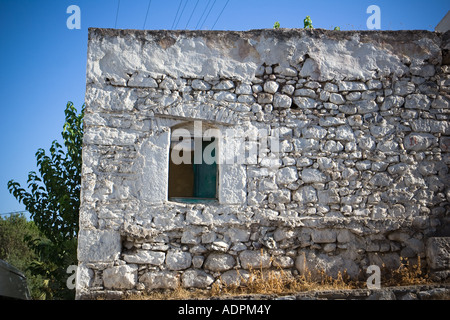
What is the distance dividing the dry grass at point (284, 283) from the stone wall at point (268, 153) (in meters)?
0.10

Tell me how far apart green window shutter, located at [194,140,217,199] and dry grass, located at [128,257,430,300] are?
1204mm

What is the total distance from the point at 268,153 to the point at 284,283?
5.65 ft

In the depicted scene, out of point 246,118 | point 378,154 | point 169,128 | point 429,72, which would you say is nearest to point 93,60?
point 169,128

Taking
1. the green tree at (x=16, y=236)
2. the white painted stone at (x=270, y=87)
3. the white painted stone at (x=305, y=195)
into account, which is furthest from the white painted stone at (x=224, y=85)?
the green tree at (x=16, y=236)

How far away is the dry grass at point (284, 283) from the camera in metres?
5.00

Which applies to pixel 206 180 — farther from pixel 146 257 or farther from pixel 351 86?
pixel 351 86

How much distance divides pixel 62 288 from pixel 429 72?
7173mm

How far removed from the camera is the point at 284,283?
5.18 meters

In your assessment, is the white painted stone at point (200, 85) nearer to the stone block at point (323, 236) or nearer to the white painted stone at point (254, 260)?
the white painted stone at point (254, 260)

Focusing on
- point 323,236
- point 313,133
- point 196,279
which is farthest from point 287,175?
point 196,279

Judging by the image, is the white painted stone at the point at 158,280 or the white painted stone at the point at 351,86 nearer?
the white painted stone at the point at 158,280

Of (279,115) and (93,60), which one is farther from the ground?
(93,60)

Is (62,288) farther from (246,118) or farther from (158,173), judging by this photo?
(246,118)
